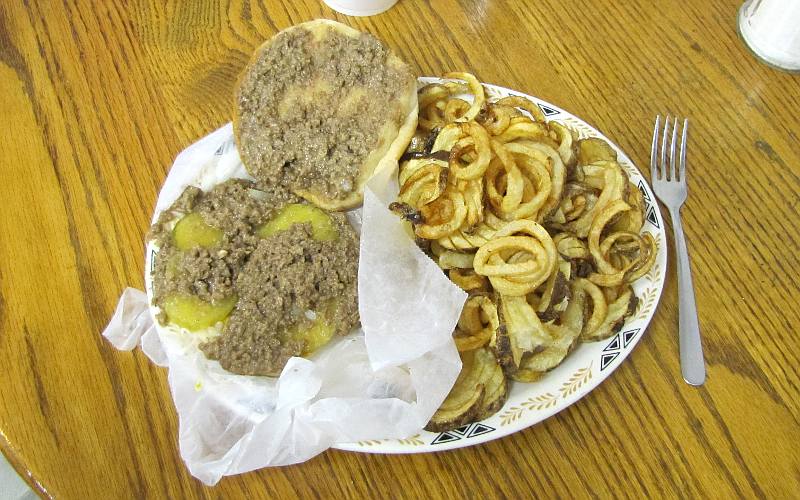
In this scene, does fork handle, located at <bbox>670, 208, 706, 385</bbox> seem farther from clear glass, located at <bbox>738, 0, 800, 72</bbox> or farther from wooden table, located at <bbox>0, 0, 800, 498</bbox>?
clear glass, located at <bbox>738, 0, 800, 72</bbox>

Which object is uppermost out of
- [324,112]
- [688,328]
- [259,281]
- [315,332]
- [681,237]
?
[324,112]

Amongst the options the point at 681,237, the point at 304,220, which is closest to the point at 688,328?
the point at 681,237

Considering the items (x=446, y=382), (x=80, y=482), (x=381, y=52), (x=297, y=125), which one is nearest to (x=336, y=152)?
(x=297, y=125)

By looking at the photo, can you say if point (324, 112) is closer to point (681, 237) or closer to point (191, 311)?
point (191, 311)

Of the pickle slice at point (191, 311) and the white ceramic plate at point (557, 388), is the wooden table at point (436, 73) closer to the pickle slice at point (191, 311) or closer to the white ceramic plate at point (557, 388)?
the white ceramic plate at point (557, 388)

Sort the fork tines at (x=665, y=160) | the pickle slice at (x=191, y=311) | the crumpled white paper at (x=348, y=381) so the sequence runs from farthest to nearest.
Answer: the fork tines at (x=665, y=160), the pickle slice at (x=191, y=311), the crumpled white paper at (x=348, y=381)

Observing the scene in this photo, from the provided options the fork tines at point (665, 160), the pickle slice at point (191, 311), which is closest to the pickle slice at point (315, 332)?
the pickle slice at point (191, 311)
